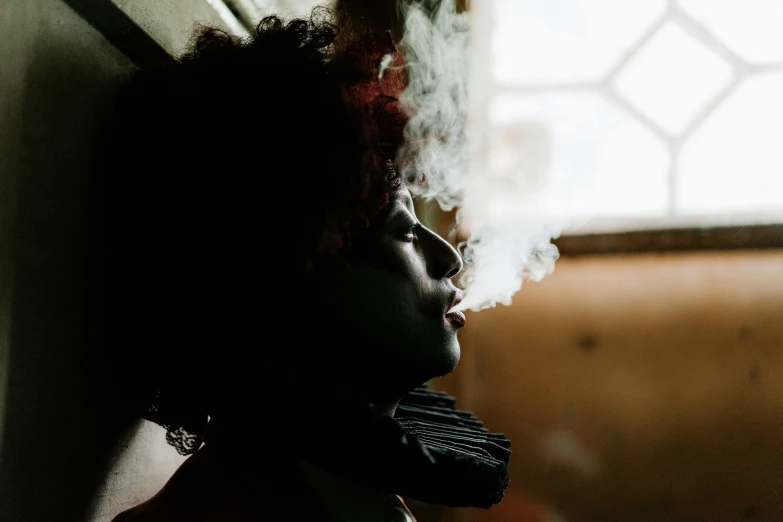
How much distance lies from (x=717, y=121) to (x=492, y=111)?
2.32 ft

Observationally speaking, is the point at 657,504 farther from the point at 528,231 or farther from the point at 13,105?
the point at 13,105

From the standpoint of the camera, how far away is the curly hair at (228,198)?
812mm

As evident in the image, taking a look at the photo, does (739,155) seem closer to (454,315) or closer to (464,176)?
(464,176)

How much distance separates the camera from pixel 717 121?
195 cm

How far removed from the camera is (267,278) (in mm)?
822

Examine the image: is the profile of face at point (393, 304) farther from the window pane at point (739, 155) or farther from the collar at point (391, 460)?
the window pane at point (739, 155)

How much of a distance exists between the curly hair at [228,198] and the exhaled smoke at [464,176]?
0.54 ft

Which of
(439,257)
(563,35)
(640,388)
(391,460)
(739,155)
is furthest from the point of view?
(563,35)

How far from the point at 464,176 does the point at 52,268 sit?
140 centimetres

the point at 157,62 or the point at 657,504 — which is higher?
the point at 157,62

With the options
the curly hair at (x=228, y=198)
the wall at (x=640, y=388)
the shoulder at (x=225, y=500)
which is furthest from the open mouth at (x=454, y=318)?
the wall at (x=640, y=388)

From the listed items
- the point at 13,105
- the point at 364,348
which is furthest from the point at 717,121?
the point at 13,105

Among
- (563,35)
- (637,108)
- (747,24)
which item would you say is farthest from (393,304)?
(747,24)

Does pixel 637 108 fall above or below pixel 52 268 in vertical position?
above
